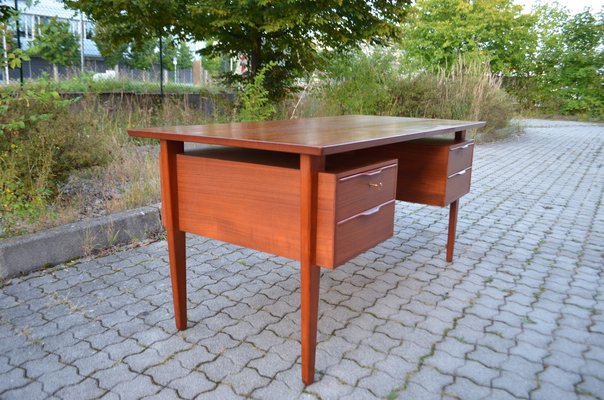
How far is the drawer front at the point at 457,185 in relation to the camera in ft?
9.22

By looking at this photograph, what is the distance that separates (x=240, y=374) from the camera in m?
1.92

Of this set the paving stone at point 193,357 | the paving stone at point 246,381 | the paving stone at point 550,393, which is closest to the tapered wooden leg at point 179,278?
the paving stone at point 193,357

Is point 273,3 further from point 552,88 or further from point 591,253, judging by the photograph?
point 552,88

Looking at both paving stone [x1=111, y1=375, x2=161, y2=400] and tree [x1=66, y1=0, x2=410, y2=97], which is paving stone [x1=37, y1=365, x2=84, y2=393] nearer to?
paving stone [x1=111, y1=375, x2=161, y2=400]

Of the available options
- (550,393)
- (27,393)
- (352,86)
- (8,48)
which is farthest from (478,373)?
(352,86)

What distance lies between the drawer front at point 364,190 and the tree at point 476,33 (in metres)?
21.9

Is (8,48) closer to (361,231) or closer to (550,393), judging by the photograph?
(361,231)

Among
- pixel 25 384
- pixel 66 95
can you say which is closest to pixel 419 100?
pixel 66 95

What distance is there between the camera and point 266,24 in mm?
6754

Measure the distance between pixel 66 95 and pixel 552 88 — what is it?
2109 cm

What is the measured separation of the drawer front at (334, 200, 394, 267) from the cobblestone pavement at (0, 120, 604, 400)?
53 cm

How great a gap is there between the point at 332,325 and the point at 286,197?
890mm

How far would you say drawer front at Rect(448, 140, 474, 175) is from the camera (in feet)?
9.14

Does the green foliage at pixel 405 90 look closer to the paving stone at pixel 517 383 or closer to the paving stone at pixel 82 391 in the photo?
the paving stone at pixel 517 383
